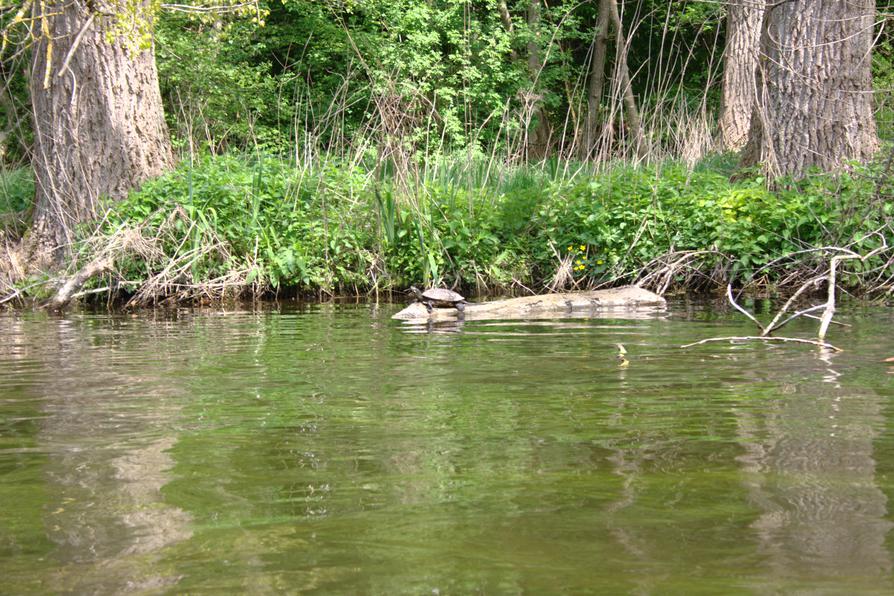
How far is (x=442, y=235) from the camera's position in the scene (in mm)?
11141

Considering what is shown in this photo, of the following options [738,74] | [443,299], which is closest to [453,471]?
[443,299]

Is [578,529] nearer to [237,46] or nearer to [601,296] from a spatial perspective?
[601,296]

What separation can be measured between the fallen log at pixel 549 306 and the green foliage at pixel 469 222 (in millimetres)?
1095

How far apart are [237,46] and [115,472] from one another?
1691 cm

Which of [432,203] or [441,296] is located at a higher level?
[432,203]

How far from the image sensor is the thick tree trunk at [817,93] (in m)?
11.0

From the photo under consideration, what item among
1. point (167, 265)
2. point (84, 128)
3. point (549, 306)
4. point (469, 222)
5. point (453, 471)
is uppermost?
point (84, 128)

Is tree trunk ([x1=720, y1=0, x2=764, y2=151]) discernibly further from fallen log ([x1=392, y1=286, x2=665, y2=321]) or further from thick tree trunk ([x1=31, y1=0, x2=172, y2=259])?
thick tree trunk ([x1=31, y1=0, x2=172, y2=259])

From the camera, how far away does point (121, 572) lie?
2.49 m

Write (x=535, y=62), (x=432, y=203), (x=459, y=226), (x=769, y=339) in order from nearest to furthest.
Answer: (x=769, y=339), (x=459, y=226), (x=432, y=203), (x=535, y=62)

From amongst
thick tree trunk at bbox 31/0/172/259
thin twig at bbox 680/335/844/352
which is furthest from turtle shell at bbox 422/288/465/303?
thick tree trunk at bbox 31/0/172/259

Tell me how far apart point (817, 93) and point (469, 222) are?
3.87 meters

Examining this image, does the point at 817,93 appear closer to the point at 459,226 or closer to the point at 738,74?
the point at 459,226

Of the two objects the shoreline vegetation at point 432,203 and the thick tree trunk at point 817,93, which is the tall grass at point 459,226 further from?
the thick tree trunk at point 817,93
